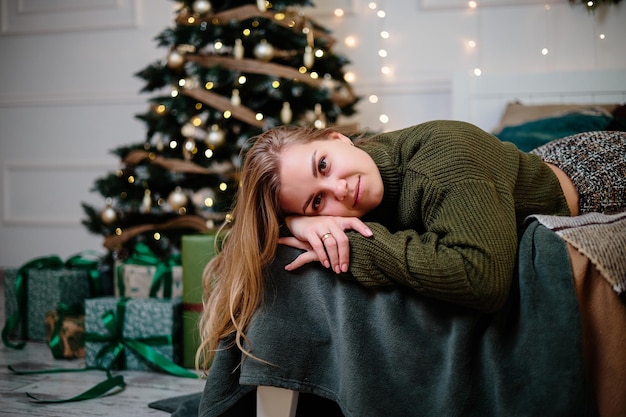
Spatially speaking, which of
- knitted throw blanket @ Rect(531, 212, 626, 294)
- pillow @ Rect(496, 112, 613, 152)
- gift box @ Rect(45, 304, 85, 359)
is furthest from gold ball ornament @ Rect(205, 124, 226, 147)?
knitted throw blanket @ Rect(531, 212, 626, 294)

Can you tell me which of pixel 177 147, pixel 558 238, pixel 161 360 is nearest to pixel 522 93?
pixel 177 147

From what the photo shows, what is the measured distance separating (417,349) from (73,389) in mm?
1035

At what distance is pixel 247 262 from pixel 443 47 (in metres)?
1.87

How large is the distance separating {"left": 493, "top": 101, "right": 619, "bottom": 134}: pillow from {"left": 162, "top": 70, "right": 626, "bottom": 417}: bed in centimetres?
108

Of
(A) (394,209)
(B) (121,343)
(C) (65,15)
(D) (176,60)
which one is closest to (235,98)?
(D) (176,60)

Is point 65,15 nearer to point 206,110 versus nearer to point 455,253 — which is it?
point 206,110

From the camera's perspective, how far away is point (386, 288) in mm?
1089

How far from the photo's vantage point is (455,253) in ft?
3.33

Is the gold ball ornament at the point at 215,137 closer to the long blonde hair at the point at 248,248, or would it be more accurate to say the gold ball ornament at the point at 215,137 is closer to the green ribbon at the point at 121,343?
the green ribbon at the point at 121,343

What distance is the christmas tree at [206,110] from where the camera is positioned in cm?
214

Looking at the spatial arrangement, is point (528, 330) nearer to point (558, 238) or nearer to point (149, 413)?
point (558, 238)

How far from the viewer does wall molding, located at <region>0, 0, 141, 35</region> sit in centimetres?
305

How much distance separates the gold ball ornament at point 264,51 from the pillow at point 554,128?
88cm

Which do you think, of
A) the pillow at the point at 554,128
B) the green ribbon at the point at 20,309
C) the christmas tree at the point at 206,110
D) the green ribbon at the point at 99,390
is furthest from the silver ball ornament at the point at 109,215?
the pillow at the point at 554,128
